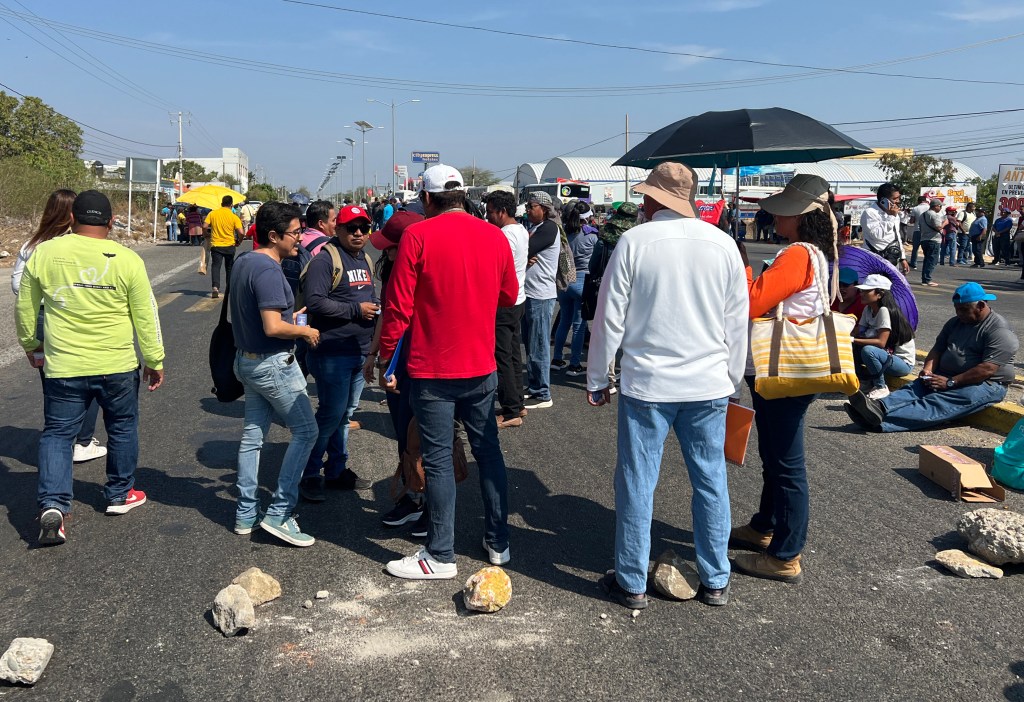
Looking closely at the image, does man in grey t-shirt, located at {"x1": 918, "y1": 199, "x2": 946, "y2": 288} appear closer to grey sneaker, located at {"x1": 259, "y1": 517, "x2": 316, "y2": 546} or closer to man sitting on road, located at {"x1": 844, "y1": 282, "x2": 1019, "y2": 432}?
man sitting on road, located at {"x1": 844, "y1": 282, "x2": 1019, "y2": 432}

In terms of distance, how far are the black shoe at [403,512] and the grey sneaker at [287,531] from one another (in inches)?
17.8

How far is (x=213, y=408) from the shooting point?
7035mm

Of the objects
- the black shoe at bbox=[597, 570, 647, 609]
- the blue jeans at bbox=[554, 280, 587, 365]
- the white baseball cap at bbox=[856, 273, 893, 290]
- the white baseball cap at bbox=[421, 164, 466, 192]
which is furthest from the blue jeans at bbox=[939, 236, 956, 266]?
the black shoe at bbox=[597, 570, 647, 609]

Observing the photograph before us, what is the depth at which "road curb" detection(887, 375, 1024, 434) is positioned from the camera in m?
6.32

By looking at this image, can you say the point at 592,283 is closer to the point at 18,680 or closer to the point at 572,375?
the point at 572,375

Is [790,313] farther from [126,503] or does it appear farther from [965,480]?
[126,503]

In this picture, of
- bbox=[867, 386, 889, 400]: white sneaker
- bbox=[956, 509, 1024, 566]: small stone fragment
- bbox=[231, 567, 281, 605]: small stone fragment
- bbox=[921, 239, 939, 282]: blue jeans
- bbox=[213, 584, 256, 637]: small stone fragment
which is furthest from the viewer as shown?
bbox=[921, 239, 939, 282]: blue jeans

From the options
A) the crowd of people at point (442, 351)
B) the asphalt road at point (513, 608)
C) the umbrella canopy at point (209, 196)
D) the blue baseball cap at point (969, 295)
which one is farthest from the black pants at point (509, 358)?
the umbrella canopy at point (209, 196)

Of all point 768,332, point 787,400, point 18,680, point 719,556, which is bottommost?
point 18,680

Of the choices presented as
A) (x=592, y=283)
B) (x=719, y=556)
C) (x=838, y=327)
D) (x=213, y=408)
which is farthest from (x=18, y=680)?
(x=592, y=283)

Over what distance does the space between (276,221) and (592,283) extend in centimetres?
430

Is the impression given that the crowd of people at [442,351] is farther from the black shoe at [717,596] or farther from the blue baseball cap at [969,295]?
the blue baseball cap at [969,295]

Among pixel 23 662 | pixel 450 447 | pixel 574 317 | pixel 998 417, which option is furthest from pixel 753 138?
pixel 23 662

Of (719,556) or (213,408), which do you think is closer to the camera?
(719,556)
